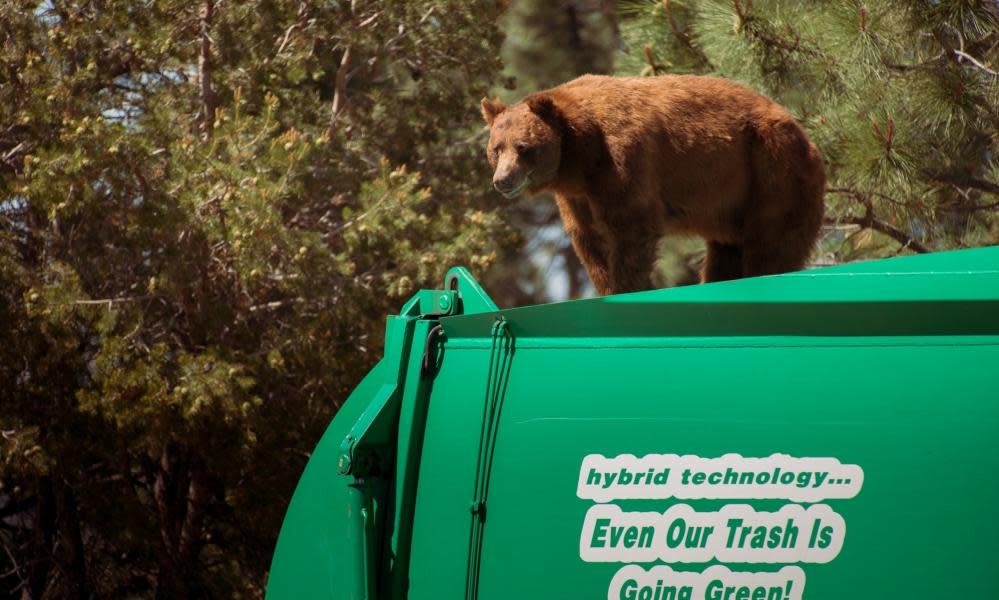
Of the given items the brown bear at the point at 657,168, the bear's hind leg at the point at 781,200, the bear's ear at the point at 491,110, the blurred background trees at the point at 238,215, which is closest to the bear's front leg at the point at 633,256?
the brown bear at the point at 657,168

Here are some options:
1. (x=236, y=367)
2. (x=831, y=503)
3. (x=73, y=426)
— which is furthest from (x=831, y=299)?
(x=73, y=426)

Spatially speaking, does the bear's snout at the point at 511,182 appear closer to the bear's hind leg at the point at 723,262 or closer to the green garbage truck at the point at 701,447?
the bear's hind leg at the point at 723,262

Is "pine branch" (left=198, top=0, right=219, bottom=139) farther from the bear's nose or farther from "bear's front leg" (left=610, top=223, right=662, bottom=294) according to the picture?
"bear's front leg" (left=610, top=223, right=662, bottom=294)

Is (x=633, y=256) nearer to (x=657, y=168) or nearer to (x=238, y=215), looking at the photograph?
(x=657, y=168)

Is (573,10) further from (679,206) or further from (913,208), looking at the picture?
(679,206)

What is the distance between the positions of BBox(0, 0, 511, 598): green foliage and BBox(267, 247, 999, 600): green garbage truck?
516 cm

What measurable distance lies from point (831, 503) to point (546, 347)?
695 mm

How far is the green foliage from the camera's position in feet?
26.0

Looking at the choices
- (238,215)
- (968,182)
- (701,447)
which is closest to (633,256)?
(701,447)

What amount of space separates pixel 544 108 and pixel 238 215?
423cm

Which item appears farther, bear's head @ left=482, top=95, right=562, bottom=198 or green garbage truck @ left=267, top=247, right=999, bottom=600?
bear's head @ left=482, top=95, right=562, bottom=198

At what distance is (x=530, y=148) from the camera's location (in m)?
4.00

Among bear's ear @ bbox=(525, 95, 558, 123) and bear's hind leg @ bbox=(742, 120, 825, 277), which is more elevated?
bear's ear @ bbox=(525, 95, 558, 123)

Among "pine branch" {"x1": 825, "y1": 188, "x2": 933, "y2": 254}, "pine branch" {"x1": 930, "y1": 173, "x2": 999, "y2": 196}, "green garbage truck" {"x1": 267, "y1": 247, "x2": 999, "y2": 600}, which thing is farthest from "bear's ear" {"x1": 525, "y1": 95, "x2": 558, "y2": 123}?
"pine branch" {"x1": 930, "y1": 173, "x2": 999, "y2": 196}
